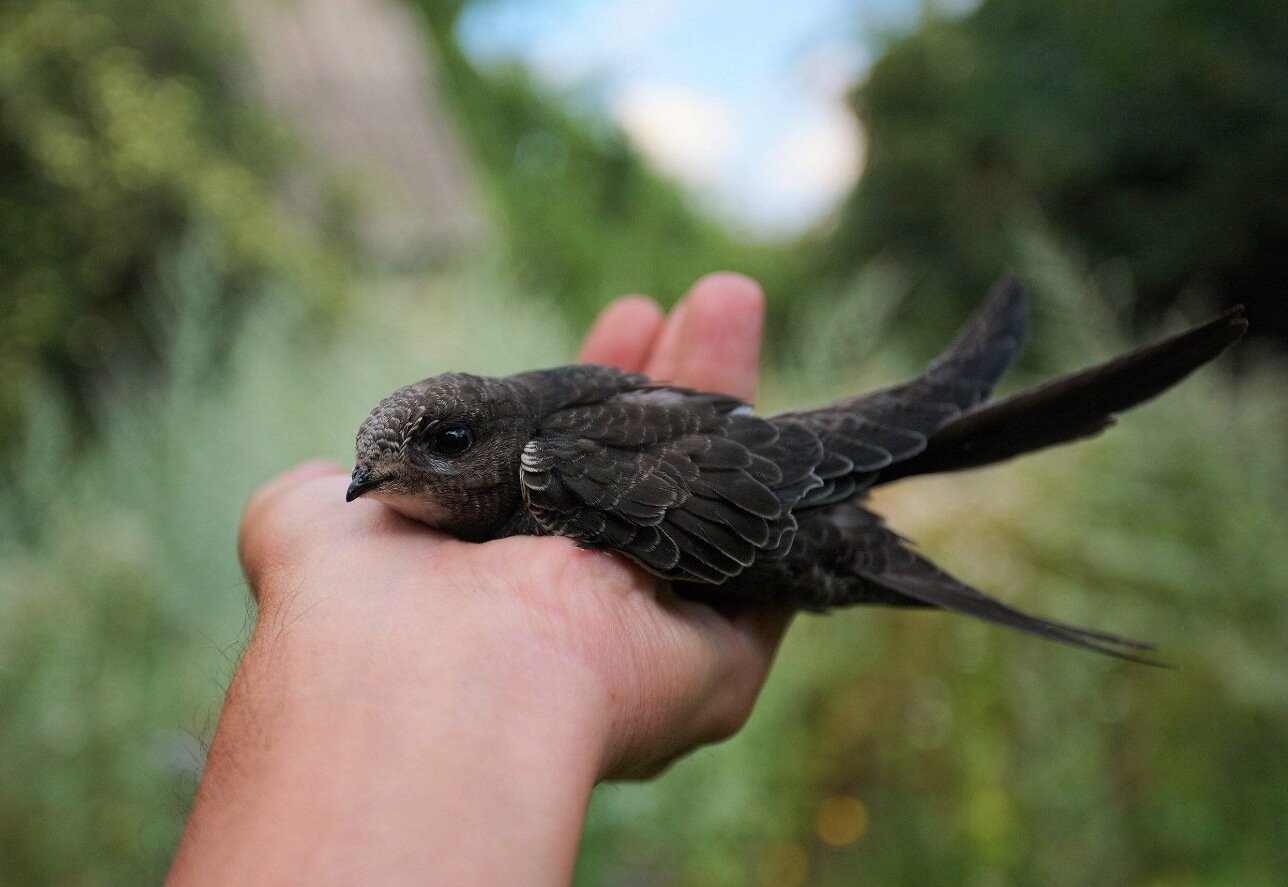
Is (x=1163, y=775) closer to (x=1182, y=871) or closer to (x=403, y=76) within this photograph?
(x=1182, y=871)

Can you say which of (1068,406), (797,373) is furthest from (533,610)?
(797,373)

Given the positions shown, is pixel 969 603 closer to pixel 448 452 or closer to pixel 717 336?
pixel 717 336

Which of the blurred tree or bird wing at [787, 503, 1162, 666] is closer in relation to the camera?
bird wing at [787, 503, 1162, 666]

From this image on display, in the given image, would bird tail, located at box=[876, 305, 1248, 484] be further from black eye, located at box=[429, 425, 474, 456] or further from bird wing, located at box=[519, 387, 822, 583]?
black eye, located at box=[429, 425, 474, 456]

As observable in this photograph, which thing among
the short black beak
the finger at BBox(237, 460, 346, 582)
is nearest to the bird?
the short black beak

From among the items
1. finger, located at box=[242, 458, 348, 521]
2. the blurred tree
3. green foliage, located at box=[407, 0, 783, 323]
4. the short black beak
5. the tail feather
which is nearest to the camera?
the short black beak

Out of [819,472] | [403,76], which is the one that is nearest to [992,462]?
[819,472]

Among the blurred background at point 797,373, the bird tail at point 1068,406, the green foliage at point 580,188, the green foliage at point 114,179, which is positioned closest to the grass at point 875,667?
the blurred background at point 797,373

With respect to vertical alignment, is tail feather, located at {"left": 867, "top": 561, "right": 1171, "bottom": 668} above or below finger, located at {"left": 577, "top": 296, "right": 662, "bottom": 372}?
below
